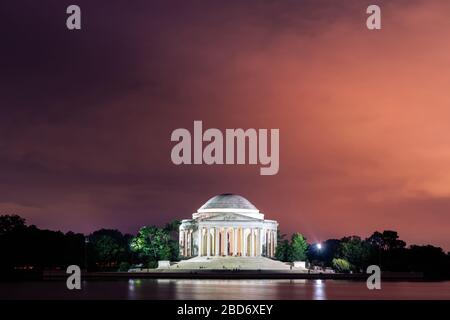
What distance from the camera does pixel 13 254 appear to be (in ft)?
594

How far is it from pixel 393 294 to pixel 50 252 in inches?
3644

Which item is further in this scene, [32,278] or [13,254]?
[13,254]

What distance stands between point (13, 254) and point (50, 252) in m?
10.5

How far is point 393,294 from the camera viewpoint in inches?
4496
